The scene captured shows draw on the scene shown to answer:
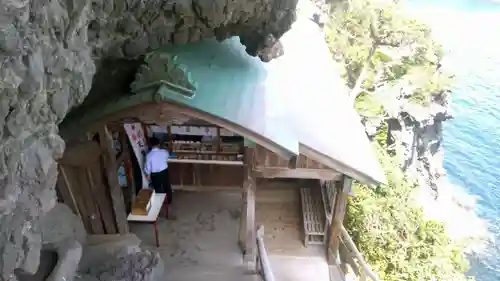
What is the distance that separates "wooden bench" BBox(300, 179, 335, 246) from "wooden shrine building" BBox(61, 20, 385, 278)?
0.07 ft

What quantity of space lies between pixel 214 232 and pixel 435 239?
658 cm

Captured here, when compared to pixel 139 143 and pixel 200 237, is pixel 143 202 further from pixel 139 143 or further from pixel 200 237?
pixel 200 237

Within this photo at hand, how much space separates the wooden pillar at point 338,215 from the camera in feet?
27.3

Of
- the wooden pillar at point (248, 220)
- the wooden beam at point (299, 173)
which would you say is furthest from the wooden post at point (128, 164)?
the wooden beam at point (299, 173)

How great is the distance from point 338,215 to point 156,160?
3.49 meters

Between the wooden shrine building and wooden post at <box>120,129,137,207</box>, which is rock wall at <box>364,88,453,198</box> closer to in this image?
the wooden shrine building

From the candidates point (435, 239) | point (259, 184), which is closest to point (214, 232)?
point (259, 184)

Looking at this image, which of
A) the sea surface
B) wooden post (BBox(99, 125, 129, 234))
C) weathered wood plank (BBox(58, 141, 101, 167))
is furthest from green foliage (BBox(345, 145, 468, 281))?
the sea surface

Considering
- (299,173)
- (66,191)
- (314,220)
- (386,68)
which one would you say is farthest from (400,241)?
(386,68)

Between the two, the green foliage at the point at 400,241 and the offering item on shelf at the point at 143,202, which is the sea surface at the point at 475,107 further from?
the offering item on shelf at the point at 143,202

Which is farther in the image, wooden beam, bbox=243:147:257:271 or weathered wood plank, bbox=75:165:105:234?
wooden beam, bbox=243:147:257:271

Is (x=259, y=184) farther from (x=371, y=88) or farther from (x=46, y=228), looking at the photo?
(x=371, y=88)

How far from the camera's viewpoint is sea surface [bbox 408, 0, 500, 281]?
2623 centimetres

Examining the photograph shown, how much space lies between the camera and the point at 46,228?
605 cm
